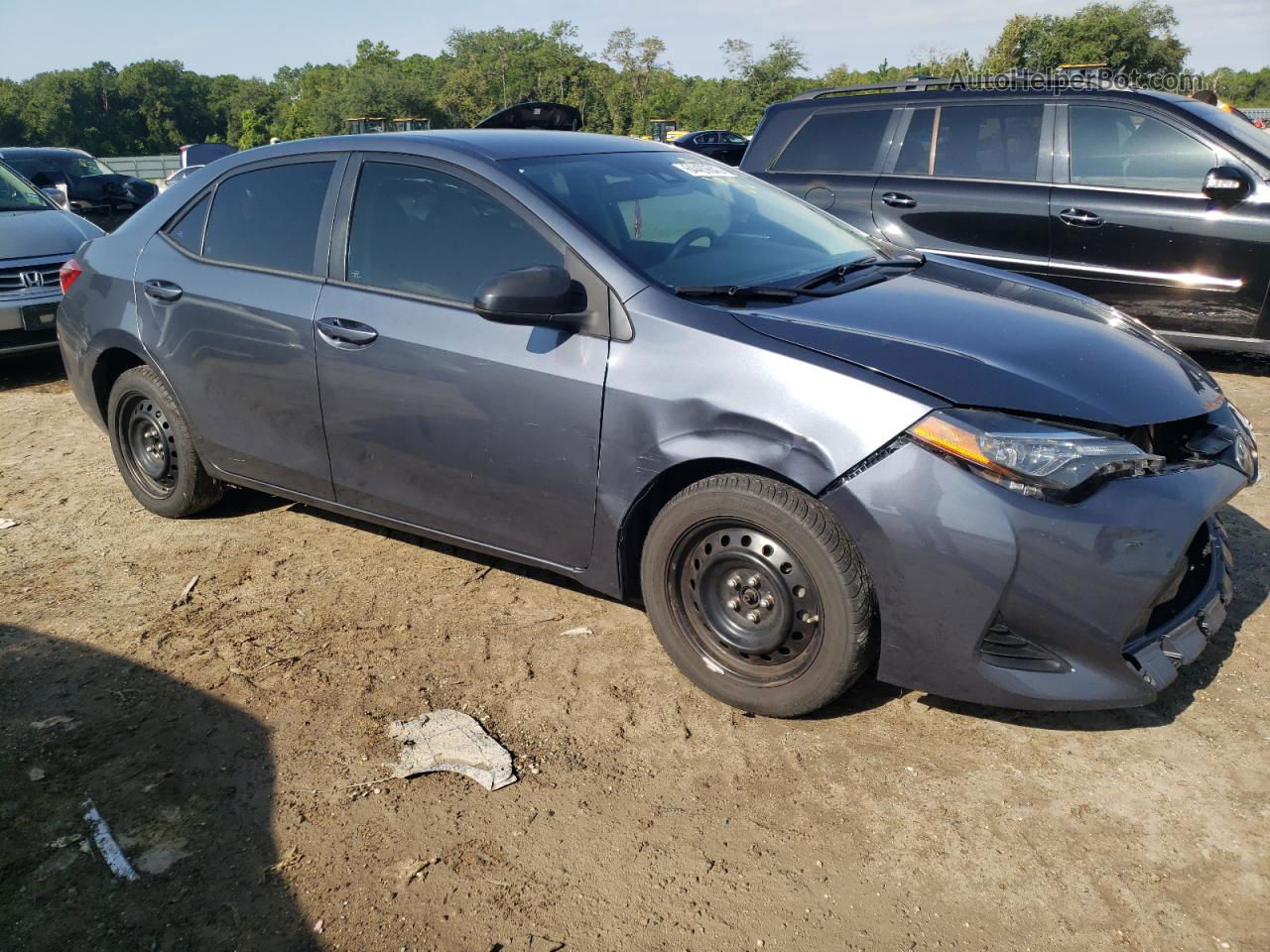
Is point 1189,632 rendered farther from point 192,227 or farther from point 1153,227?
point 1153,227

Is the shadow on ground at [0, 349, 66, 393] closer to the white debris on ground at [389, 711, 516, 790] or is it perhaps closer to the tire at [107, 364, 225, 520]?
the tire at [107, 364, 225, 520]

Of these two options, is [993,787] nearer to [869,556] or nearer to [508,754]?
[869,556]

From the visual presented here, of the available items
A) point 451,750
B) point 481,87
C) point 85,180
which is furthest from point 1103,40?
point 451,750

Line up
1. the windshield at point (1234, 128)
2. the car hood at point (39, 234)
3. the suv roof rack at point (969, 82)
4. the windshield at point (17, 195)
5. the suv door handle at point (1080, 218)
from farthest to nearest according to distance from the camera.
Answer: the windshield at point (17, 195) < the car hood at point (39, 234) < the suv roof rack at point (969, 82) < the suv door handle at point (1080, 218) < the windshield at point (1234, 128)

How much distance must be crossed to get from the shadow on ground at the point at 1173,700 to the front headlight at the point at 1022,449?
0.80 m

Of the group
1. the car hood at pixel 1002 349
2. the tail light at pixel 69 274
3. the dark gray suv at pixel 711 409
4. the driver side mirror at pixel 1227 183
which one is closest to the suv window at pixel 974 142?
the driver side mirror at pixel 1227 183

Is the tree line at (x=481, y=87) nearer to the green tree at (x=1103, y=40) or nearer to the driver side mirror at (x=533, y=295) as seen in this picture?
the green tree at (x=1103, y=40)

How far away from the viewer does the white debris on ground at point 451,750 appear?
2.96 m

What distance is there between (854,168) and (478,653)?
5068 mm

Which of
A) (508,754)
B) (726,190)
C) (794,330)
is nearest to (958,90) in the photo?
(726,190)

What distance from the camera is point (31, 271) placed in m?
7.75

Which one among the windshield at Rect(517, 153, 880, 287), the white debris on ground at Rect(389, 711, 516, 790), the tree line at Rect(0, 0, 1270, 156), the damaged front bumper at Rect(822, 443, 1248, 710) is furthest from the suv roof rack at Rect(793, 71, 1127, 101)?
the tree line at Rect(0, 0, 1270, 156)

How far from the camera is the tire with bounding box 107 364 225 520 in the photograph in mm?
4582

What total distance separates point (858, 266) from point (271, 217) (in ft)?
7.57
